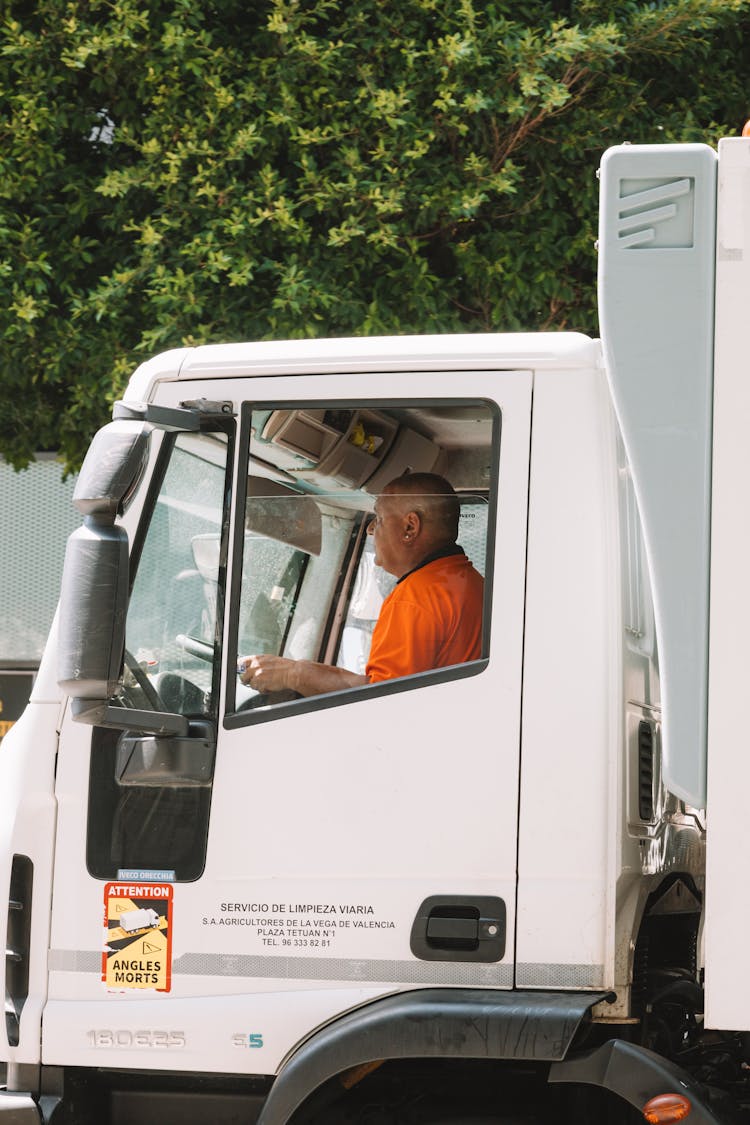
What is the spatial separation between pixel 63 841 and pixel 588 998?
1217 mm

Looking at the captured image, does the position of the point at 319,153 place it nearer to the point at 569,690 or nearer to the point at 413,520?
the point at 413,520

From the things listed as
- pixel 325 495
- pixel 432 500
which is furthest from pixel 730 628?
pixel 325 495

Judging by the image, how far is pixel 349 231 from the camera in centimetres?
732

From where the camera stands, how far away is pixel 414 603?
3.33 metres

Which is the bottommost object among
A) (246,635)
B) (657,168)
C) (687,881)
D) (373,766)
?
(687,881)

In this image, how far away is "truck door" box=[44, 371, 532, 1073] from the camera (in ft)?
10.00

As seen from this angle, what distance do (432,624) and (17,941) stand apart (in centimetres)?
118

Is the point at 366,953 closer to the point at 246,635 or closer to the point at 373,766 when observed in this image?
the point at 373,766

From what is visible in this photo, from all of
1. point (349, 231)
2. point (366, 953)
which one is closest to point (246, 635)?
point (366, 953)

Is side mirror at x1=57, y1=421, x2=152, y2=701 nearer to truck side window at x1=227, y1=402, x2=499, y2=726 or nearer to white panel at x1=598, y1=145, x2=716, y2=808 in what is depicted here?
truck side window at x1=227, y1=402, x2=499, y2=726

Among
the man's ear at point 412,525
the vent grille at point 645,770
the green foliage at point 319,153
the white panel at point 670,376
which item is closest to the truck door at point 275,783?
the man's ear at point 412,525

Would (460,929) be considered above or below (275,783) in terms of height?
below

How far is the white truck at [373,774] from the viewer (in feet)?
9.63

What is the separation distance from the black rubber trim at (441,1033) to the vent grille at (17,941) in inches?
25.4
